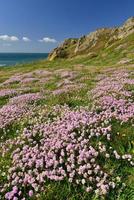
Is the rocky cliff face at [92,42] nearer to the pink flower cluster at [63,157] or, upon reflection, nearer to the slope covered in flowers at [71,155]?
the slope covered in flowers at [71,155]

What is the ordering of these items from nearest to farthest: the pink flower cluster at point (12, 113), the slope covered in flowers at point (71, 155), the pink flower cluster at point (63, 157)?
1. the slope covered in flowers at point (71, 155)
2. the pink flower cluster at point (63, 157)
3. the pink flower cluster at point (12, 113)

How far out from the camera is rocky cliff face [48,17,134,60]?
390ft

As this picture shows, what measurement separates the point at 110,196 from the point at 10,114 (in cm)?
769

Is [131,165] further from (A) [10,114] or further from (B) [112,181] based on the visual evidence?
(A) [10,114]

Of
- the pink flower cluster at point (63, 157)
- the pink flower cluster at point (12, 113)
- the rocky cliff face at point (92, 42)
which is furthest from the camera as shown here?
the rocky cliff face at point (92, 42)

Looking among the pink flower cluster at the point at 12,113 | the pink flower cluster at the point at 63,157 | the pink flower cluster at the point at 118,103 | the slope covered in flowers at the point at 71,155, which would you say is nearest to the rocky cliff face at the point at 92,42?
the pink flower cluster at the point at 118,103

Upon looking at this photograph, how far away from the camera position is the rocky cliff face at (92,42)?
390 ft

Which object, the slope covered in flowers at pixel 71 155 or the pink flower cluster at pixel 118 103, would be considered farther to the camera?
the pink flower cluster at pixel 118 103

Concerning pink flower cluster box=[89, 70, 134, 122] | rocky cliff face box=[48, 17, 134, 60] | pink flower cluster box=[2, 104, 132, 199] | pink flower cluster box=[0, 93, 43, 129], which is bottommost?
rocky cliff face box=[48, 17, 134, 60]

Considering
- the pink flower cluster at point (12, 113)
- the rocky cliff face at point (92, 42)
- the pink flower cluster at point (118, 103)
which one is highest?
the pink flower cluster at point (118, 103)

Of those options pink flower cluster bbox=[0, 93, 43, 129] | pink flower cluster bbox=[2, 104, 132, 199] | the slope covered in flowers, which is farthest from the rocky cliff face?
pink flower cluster bbox=[2, 104, 132, 199]

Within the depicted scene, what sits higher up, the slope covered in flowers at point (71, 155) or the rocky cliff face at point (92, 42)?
the slope covered in flowers at point (71, 155)

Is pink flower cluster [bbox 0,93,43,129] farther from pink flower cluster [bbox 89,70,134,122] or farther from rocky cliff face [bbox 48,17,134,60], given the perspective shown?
rocky cliff face [bbox 48,17,134,60]

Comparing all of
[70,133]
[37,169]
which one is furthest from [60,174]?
[70,133]
